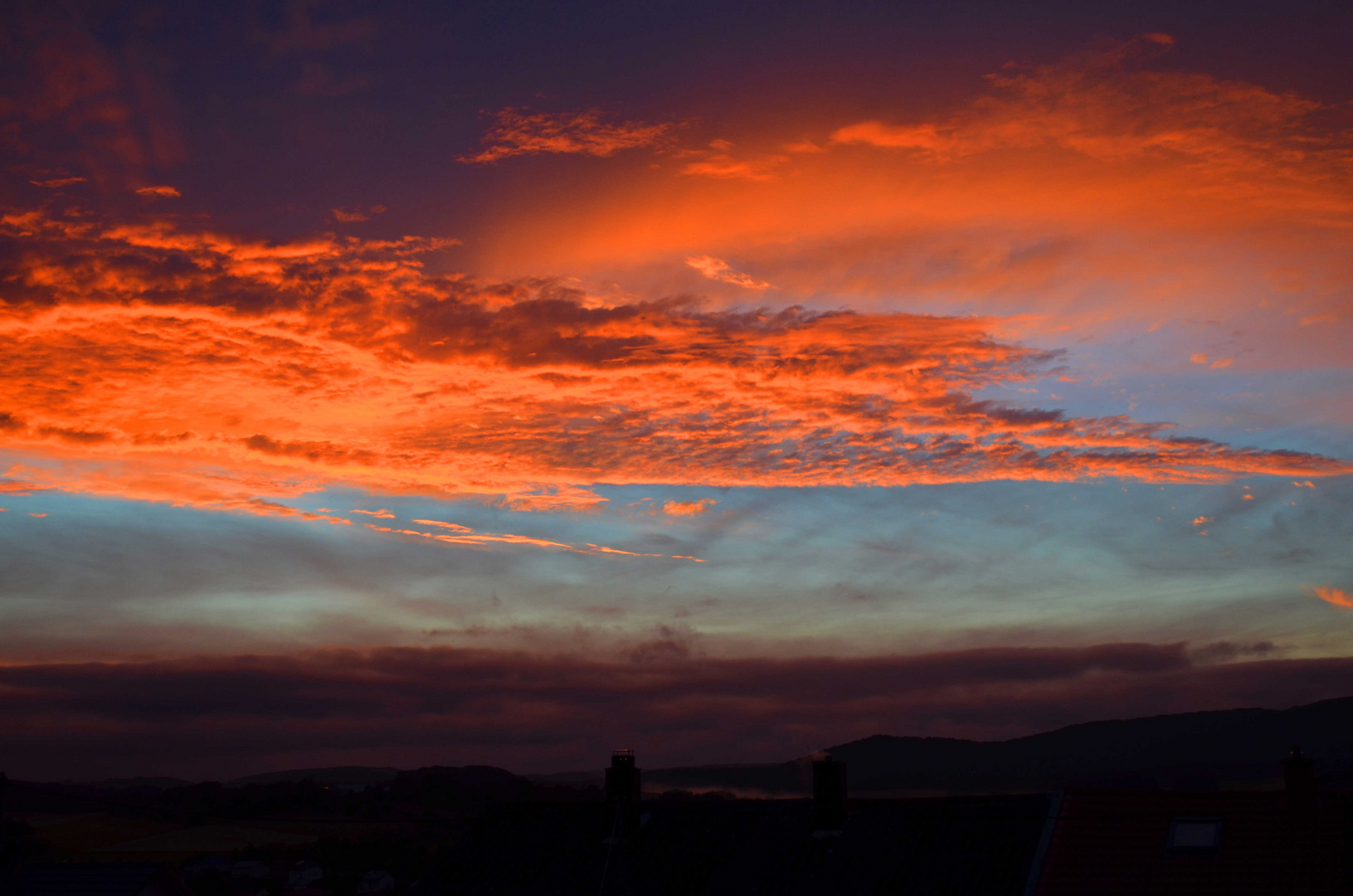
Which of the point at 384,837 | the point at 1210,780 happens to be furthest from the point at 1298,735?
the point at 384,837

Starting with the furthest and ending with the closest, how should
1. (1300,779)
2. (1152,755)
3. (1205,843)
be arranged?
(1152,755) < (1300,779) < (1205,843)

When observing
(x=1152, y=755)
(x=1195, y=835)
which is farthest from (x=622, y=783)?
(x=1152, y=755)

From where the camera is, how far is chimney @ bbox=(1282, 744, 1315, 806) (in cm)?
2923

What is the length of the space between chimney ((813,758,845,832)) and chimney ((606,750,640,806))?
6.41 metres

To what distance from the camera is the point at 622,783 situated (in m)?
36.4

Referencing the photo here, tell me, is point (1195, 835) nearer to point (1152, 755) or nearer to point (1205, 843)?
point (1205, 843)

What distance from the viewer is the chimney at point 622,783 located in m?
36.3

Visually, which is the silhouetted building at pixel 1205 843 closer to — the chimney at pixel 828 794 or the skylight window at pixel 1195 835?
the skylight window at pixel 1195 835

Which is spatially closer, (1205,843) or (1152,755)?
(1205,843)

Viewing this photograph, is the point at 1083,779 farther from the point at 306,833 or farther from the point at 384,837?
the point at 306,833

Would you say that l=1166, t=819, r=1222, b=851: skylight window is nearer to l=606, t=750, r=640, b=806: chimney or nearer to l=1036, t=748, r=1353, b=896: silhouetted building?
l=1036, t=748, r=1353, b=896: silhouetted building

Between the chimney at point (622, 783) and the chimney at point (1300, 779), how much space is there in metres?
19.8

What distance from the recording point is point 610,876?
33219 mm

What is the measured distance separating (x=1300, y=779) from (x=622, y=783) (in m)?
20.5
